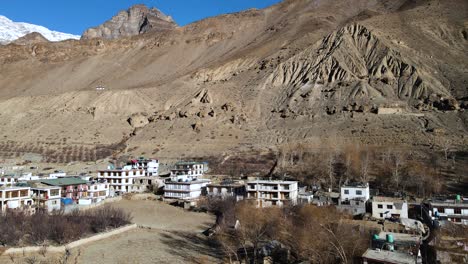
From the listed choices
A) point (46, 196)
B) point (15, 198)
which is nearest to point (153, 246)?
point (15, 198)

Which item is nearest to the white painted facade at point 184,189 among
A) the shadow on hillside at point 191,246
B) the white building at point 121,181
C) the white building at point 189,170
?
the white building at point 189,170

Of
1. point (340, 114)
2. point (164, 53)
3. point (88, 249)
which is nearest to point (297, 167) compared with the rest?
point (340, 114)

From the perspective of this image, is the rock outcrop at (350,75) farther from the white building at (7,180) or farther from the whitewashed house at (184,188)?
the white building at (7,180)

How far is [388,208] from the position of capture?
3366 centimetres

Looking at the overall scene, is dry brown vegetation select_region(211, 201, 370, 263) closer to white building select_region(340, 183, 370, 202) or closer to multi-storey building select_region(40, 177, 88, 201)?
white building select_region(340, 183, 370, 202)

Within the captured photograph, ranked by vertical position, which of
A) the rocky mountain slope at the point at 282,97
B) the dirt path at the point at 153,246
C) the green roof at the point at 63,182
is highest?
the rocky mountain slope at the point at 282,97

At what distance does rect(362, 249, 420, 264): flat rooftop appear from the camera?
18828 millimetres

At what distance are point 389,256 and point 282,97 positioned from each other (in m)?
62.8

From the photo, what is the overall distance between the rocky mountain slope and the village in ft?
47.0

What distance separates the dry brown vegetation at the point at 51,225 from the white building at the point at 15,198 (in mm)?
3296

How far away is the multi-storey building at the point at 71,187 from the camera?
4280 centimetres

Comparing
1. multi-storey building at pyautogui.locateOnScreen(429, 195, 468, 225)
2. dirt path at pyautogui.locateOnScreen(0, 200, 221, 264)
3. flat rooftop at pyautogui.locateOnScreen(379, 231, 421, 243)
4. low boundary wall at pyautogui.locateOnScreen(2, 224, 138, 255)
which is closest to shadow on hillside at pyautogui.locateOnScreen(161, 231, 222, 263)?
dirt path at pyautogui.locateOnScreen(0, 200, 221, 264)

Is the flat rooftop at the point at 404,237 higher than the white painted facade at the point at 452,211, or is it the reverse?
the white painted facade at the point at 452,211

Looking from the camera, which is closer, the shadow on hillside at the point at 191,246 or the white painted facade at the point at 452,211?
the shadow on hillside at the point at 191,246
